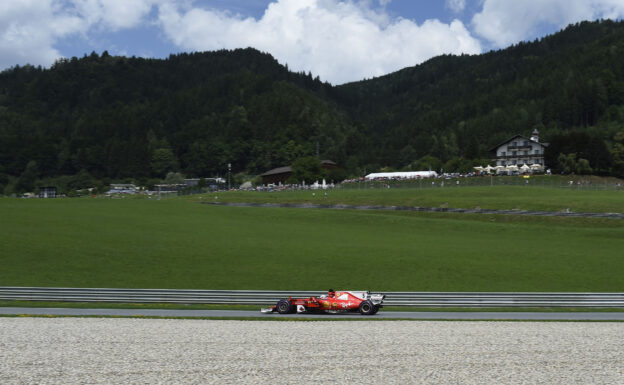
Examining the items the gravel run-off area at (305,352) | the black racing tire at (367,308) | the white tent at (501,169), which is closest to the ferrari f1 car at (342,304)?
the black racing tire at (367,308)

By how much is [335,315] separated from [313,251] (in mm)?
12679

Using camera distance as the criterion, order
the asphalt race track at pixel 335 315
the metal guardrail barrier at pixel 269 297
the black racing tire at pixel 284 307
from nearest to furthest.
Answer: the asphalt race track at pixel 335 315 < the black racing tire at pixel 284 307 < the metal guardrail barrier at pixel 269 297

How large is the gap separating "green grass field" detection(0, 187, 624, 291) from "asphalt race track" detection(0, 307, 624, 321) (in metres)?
3.71

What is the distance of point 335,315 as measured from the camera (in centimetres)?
2288

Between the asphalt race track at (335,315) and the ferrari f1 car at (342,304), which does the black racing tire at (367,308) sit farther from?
the asphalt race track at (335,315)

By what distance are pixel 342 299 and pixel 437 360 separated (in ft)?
26.0

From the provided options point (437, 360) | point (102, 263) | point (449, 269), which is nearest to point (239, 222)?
point (102, 263)

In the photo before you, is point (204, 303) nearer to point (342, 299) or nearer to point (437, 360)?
point (342, 299)

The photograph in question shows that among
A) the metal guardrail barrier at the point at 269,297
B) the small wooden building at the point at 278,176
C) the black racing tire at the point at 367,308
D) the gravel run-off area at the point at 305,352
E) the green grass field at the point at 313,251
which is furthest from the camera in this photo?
the small wooden building at the point at 278,176

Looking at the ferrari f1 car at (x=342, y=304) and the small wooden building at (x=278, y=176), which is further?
the small wooden building at (x=278, y=176)

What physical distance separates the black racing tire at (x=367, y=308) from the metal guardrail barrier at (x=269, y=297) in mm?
1548

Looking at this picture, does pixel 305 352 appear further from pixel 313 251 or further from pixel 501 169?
pixel 501 169

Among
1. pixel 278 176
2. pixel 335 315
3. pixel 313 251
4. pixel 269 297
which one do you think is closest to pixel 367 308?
pixel 335 315

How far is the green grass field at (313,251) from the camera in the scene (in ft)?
91.9
